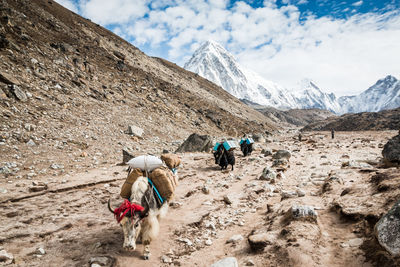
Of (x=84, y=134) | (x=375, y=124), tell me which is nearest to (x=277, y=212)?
(x=84, y=134)

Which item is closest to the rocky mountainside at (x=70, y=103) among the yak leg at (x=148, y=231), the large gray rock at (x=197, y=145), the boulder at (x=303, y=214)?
the large gray rock at (x=197, y=145)

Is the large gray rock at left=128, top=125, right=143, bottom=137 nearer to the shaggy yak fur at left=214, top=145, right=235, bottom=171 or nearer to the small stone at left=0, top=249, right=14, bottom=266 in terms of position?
the shaggy yak fur at left=214, top=145, right=235, bottom=171

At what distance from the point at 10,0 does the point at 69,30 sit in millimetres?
5399

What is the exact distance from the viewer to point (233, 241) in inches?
144

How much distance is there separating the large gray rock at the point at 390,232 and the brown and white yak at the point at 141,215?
321cm

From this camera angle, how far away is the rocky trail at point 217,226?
9.52ft

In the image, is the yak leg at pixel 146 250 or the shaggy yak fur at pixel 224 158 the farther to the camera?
the shaggy yak fur at pixel 224 158

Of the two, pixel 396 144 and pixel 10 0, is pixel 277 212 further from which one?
pixel 10 0

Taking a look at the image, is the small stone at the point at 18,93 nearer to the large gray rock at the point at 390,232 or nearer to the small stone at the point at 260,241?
the small stone at the point at 260,241

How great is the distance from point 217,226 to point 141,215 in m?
1.68

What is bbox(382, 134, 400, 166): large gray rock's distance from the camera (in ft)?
20.6

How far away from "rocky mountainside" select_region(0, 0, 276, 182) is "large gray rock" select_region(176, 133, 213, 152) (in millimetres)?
1687

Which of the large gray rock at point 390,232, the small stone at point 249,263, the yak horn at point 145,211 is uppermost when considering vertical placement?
the large gray rock at point 390,232

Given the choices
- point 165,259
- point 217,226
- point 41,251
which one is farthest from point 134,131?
point 165,259
